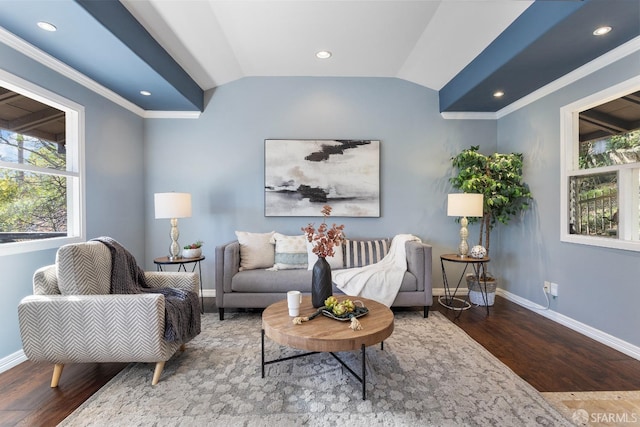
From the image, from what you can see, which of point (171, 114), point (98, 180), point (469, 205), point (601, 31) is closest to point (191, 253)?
point (98, 180)

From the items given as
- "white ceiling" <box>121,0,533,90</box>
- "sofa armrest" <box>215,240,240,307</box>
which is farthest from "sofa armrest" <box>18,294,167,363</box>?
"white ceiling" <box>121,0,533,90</box>

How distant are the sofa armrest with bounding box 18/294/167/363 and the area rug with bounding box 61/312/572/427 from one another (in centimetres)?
29

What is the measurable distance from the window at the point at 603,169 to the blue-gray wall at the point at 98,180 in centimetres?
473

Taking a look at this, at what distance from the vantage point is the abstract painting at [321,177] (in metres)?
3.85

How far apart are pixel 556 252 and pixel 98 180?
483cm

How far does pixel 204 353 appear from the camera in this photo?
233cm

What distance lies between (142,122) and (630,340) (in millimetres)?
5489

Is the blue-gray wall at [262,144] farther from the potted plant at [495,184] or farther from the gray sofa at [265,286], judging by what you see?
the gray sofa at [265,286]

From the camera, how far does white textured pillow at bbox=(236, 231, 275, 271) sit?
3314 mm

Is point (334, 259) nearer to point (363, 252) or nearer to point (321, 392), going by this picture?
point (363, 252)

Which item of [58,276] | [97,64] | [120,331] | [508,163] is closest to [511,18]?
[508,163]

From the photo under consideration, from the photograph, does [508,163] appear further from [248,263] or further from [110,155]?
[110,155]

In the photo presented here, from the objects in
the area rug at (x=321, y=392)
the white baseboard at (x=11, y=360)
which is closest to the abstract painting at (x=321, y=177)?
the area rug at (x=321, y=392)

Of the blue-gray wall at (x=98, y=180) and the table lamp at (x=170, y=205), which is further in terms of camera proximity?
the table lamp at (x=170, y=205)
